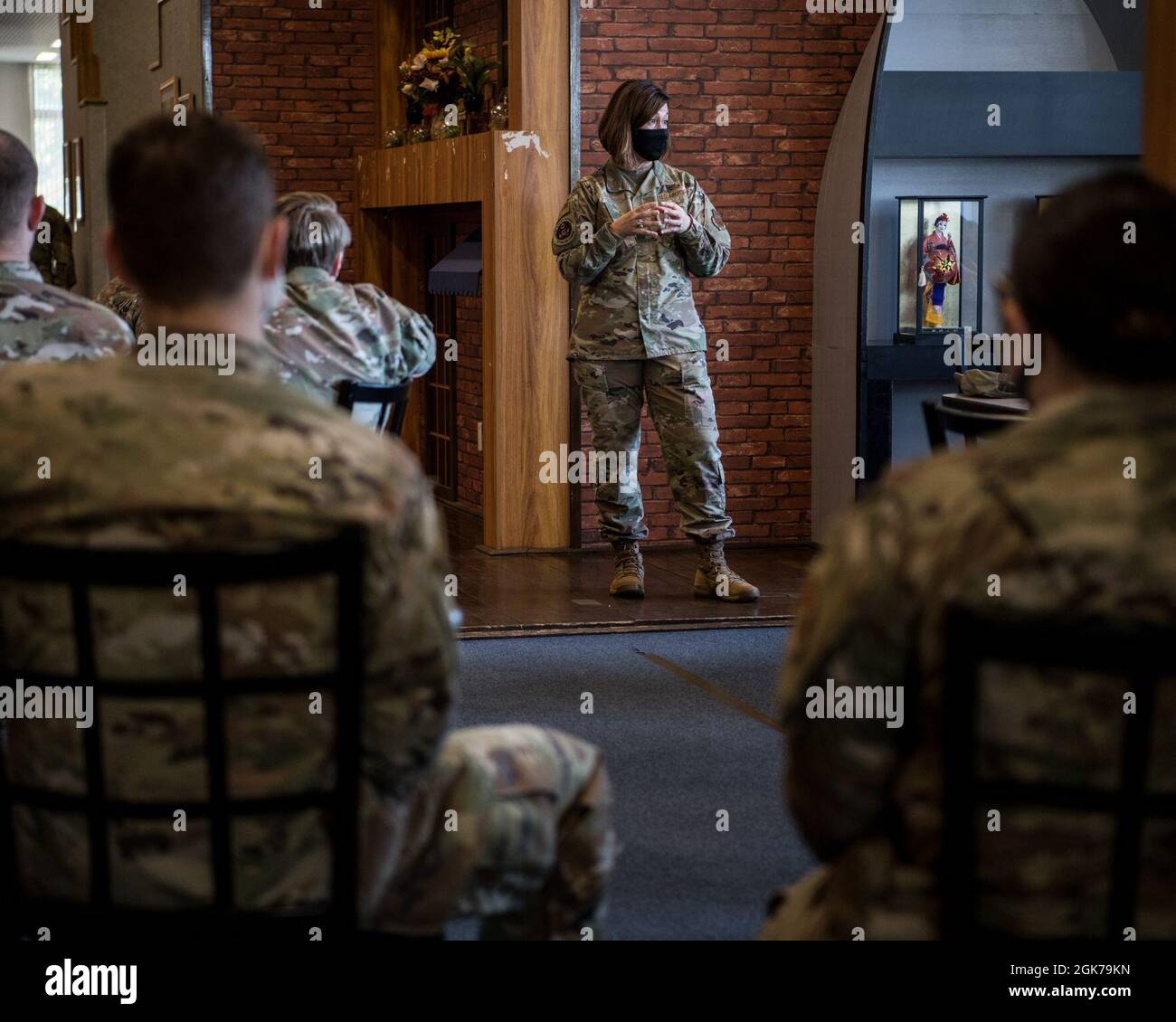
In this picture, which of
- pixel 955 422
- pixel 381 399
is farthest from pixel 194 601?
pixel 381 399

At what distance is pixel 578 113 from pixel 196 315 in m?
5.51

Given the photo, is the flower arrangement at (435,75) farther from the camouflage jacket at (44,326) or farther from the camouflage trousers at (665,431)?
the camouflage jacket at (44,326)

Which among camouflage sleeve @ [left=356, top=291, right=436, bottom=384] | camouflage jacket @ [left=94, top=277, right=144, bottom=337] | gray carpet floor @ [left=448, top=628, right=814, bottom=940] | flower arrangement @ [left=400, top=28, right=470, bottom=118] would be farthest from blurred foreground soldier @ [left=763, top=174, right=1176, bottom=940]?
flower arrangement @ [left=400, top=28, right=470, bottom=118]

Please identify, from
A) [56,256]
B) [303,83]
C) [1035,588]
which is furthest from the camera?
[303,83]

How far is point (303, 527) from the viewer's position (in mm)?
1705

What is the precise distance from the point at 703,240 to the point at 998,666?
469cm

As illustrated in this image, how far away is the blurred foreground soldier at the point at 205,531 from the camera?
1.70 metres

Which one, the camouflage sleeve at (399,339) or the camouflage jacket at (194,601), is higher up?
the camouflage sleeve at (399,339)

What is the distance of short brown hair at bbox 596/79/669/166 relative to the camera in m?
6.00

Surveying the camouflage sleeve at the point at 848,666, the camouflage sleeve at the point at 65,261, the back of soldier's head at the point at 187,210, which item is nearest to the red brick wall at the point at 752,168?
the camouflage sleeve at the point at 65,261

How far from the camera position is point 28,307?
133 inches

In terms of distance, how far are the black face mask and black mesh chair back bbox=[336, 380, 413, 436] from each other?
2756 millimetres

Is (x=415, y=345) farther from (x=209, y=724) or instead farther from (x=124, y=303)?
(x=209, y=724)

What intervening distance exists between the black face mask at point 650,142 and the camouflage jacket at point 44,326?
2988 mm
